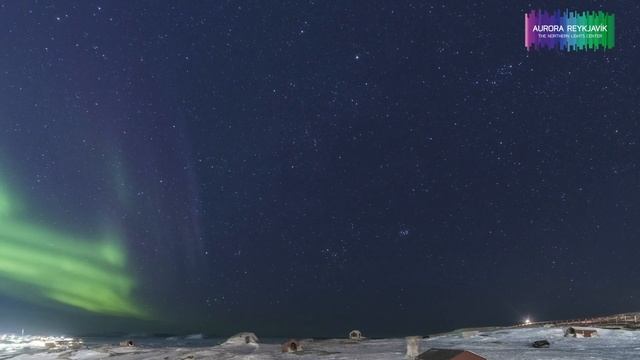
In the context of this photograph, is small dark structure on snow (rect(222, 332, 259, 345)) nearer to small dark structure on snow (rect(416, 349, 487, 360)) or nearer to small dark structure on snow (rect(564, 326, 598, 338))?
small dark structure on snow (rect(564, 326, 598, 338))

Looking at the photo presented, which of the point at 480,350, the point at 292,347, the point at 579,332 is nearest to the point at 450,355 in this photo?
the point at 480,350

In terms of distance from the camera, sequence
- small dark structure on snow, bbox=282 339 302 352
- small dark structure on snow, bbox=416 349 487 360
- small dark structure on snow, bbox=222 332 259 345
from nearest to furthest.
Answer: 1. small dark structure on snow, bbox=416 349 487 360
2. small dark structure on snow, bbox=282 339 302 352
3. small dark structure on snow, bbox=222 332 259 345

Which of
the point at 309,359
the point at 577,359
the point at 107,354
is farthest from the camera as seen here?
the point at 107,354

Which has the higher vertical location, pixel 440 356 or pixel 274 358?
pixel 440 356

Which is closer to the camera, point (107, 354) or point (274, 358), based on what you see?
point (274, 358)

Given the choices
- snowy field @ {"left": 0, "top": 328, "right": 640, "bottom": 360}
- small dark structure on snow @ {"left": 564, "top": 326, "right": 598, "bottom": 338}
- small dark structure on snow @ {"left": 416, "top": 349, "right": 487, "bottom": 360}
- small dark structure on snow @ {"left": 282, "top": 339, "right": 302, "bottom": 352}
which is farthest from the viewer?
small dark structure on snow @ {"left": 564, "top": 326, "right": 598, "bottom": 338}

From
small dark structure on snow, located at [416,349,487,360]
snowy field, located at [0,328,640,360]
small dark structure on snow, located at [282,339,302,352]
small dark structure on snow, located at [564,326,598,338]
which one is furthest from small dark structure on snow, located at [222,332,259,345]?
small dark structure on snow, located at [416,349,487,360]

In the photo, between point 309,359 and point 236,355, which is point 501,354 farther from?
point 236,355

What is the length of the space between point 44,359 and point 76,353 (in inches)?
141

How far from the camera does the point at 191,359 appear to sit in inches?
1778

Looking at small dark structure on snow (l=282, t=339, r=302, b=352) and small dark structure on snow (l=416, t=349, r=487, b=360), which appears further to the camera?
small dark structure on snow (l=282, t=339, r=302, b=352)

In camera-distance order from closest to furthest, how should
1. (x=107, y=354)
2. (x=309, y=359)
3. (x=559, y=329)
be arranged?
(x=309, y=359) → (x=559, y=329) → (x=107, y=354)

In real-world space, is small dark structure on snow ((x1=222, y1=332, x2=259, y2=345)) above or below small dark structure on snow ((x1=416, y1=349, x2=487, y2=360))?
below

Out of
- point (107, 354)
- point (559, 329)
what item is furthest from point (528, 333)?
point (107, 354)
